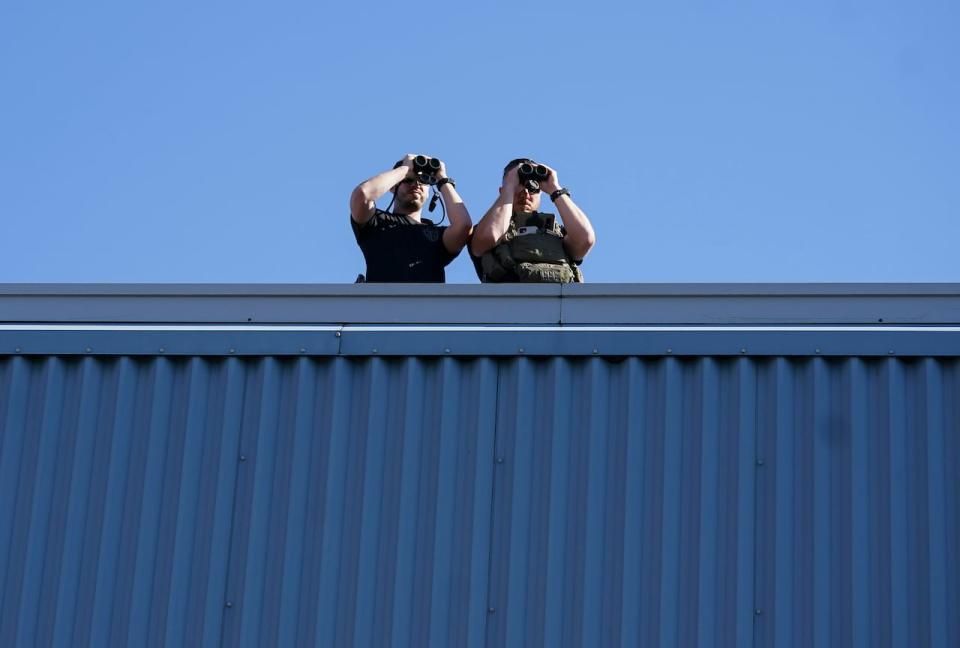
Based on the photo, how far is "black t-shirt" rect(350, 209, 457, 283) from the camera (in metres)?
9.13

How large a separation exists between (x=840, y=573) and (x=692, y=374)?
48.1 inches

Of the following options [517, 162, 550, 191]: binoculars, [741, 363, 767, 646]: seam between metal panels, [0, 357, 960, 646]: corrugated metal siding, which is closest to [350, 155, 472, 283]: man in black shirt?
[517, 162, 550, 191]: binoculars

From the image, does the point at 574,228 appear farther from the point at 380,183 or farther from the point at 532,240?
the point at 380,183

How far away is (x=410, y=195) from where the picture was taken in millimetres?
9609

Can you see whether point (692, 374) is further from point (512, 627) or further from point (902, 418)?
point (512, 627)

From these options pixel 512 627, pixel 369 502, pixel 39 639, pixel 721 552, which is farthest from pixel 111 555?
pixel 721 552

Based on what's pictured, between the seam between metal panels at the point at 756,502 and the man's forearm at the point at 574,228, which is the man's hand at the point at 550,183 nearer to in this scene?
the man's forearm at the point at 574,228

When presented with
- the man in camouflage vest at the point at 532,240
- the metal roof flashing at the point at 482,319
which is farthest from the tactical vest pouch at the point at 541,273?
the metal roof flashing at the point at 482,319

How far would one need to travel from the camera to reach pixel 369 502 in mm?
7875

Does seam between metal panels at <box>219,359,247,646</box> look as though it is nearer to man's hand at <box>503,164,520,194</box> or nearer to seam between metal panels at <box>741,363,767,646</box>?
man's hand at <box>503,164,520,194</box>

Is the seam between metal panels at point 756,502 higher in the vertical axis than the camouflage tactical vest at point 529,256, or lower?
lower

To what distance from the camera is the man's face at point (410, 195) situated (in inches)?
378

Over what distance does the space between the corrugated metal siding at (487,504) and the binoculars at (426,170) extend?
1787mm

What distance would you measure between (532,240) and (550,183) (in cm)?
43
